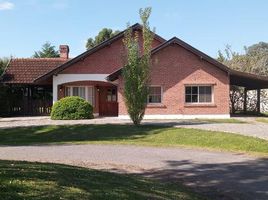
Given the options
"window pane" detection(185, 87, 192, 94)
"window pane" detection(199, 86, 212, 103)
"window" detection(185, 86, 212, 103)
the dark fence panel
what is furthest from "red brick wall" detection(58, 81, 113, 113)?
"window pane" detection(199, 86, 212, 103)

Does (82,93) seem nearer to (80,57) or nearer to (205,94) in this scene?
(80,57)

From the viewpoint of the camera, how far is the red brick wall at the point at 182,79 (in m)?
32.3

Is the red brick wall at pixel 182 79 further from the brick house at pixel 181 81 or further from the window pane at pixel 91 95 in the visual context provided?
the window pane at pixel 91 95

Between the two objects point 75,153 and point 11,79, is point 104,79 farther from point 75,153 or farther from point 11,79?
point 75,153

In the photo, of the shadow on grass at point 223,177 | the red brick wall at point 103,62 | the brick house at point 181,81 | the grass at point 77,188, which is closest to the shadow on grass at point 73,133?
the brick house at point 181,81

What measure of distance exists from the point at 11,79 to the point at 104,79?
7.52 metres

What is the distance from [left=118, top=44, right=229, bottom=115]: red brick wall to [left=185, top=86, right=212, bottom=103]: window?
384mm

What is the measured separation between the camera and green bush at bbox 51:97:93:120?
1195 inches

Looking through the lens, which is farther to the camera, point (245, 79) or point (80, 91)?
point (80, 91)

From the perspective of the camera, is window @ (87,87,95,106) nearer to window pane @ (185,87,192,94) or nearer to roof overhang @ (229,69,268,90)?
window pane @ (185,87,192,94)

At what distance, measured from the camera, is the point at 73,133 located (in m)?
23.4

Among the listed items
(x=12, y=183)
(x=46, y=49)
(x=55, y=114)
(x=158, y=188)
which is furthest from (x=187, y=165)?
(x=46, y=49)

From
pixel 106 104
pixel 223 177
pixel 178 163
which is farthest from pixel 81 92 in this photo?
pixel 223 177

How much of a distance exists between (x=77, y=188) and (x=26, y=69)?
1255 inches
